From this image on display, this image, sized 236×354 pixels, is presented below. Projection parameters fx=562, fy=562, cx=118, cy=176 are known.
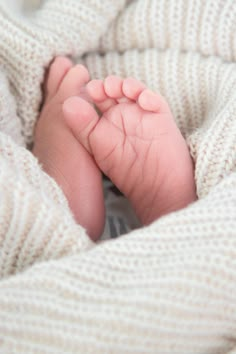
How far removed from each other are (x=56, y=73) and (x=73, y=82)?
4 cm

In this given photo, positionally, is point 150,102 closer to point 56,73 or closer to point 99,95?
point 99,95

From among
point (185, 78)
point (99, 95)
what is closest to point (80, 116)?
point (99, 95)

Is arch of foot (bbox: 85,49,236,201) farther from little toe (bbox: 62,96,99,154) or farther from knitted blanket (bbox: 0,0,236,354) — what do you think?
little toe (bbox: 62,96,99,154)

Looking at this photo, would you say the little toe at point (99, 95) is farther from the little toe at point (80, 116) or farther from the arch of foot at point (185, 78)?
the arch of foot at point (185, 78)

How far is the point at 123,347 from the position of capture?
0.59 m

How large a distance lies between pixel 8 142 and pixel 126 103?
19 centimetres

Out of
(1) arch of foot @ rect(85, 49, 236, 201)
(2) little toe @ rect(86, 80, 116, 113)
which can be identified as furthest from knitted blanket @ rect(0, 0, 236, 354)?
(2) little toe @ rect(86, 80, 116, 113)

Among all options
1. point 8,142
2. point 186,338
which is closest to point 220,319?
point 186,338

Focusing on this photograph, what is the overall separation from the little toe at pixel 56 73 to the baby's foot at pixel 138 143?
10 centimetres

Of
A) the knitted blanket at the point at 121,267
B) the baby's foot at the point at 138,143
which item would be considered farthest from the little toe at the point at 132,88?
the knitted blanket at the point at 121,267

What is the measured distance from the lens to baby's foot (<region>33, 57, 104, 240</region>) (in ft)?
2.67

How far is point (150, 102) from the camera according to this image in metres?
0.79

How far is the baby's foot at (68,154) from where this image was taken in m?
0.81

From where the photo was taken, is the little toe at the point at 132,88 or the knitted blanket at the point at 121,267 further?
the little toe at the point at 132,88
